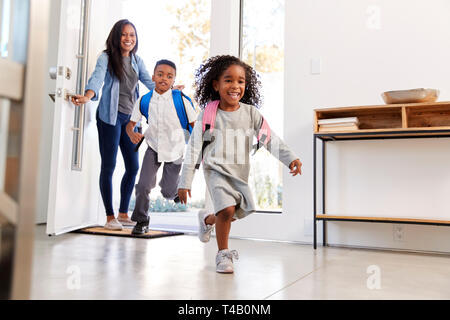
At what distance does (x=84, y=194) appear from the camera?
3.02 m

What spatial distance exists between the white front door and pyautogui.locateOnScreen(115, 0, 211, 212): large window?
1.19 metres

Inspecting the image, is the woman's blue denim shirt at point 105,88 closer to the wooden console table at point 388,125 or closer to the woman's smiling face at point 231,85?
the woman's smiling face at point 231,85

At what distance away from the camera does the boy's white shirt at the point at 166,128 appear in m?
2.87

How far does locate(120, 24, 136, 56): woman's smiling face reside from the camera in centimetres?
301

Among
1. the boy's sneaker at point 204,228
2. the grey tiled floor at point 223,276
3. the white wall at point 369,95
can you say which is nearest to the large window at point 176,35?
the white wall at point 369,95

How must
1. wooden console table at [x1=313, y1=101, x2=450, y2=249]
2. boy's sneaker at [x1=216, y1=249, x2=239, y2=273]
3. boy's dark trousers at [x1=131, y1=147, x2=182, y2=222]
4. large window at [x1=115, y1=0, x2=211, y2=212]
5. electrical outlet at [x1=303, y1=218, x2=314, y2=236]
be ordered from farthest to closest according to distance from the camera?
1. large window at [x1=115, y1=0, x2=211, y2=212]
2. boy's dark trousers at [x1=131, y1=147, x2=182, y2=222]
3. electrical outlet at [x1=303, y1=218, x2=314, y2=236]
4. wooden console table at [x1=313, y1=101, x2=450, y2=249]
5. boy's sneaker at [x1=216, y1=249, x2=239, y2=273]

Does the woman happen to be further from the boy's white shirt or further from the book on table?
the book on table

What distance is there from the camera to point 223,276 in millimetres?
1541

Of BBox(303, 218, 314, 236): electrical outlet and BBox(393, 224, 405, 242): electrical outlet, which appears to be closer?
BBox(393, 224, 405, 242): electrical outlet

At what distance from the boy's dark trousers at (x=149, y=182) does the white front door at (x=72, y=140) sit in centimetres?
44

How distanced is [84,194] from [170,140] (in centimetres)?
77

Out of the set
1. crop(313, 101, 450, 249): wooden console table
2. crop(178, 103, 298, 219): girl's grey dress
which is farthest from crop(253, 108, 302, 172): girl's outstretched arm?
crop(313, 101, 450, 249): wooden console table
